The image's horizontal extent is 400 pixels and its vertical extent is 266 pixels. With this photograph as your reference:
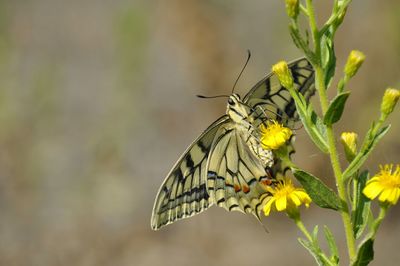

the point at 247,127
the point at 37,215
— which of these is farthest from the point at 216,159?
the point at 37,215

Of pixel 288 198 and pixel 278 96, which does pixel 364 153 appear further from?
pixel 278 96

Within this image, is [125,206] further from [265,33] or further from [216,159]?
[216,159]

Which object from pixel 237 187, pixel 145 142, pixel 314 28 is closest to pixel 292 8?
pixel 314 28

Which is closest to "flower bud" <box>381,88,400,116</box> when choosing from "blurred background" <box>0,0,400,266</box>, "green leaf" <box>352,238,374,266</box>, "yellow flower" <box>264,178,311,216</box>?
"yellow flower" <box>264,178,311,216</box>

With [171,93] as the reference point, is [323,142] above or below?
below

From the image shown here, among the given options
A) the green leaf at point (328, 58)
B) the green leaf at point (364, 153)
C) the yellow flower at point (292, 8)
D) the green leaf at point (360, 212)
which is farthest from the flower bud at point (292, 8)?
the green leaf at point (360, 212)

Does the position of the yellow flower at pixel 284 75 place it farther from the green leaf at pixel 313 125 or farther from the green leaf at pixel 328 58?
the green leaf at pixel 328 58

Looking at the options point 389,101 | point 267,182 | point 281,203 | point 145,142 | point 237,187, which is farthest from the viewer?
point 145,142
